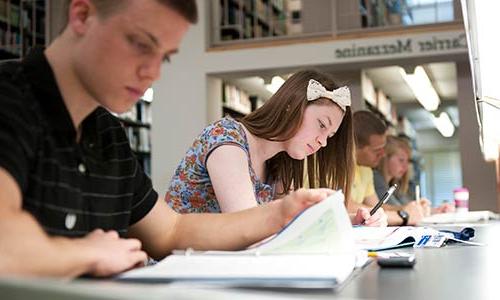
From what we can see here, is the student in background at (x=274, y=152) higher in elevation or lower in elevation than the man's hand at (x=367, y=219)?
higher

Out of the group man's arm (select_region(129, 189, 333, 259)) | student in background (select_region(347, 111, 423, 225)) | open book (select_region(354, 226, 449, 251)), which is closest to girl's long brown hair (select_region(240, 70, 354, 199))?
open book (select_region(354, 226, 449, 251))

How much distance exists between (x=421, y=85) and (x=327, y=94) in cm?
556

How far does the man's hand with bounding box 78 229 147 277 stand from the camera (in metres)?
0.73

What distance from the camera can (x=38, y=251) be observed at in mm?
660

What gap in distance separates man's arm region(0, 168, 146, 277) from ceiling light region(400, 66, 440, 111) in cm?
598

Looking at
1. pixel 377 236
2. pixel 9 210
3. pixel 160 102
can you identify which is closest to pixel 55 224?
pixel 9 210

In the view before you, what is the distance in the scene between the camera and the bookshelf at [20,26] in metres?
6.77

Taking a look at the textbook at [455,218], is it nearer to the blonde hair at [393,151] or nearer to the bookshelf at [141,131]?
the blonde hair at [393,151]

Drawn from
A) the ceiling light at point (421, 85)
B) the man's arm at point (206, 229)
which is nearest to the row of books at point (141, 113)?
the ceiling light at point (421, 85)

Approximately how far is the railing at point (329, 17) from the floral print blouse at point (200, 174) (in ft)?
15.8

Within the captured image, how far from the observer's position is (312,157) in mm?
1914

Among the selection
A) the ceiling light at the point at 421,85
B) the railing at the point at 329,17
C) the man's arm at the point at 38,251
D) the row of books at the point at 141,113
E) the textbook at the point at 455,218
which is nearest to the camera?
the man's arm at the point at 38,251

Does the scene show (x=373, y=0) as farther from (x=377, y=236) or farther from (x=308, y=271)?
(x=308, y=271)

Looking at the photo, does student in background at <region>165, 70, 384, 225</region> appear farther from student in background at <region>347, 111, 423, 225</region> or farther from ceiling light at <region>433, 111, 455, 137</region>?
ceiling light at <region>433, 111, 455, 137</region>
